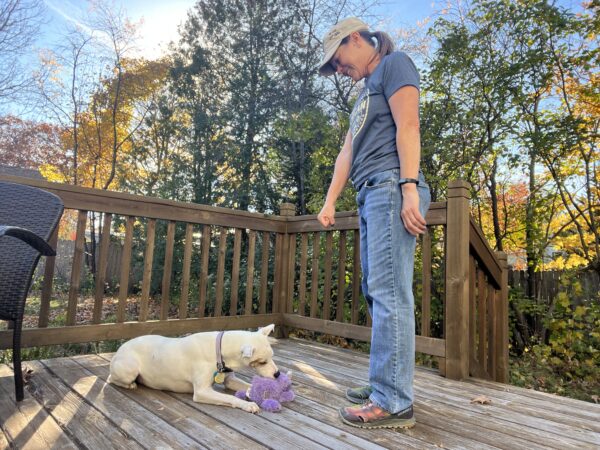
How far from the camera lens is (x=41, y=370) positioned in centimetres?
204

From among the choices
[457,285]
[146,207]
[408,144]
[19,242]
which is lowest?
[457,285]

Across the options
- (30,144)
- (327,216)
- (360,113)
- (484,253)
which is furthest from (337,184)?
(30,144)

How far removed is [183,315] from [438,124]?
3854mm

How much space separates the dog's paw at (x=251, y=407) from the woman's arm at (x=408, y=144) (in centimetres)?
93

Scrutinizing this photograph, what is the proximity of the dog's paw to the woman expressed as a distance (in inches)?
13.6

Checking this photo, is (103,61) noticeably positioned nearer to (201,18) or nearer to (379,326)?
(201,18)

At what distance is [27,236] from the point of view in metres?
1.45

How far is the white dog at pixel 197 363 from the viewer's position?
64.7 inches

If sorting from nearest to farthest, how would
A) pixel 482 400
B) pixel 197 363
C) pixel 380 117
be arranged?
pixel 380 117 < pixel 197 363 < pixel 482 400

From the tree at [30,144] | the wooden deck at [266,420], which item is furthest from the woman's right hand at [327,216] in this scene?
the tree at [30,144]

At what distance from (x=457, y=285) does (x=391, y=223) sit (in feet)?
3.37

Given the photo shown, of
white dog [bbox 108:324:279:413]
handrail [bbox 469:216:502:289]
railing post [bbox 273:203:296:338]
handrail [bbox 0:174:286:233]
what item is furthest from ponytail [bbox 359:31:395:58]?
railing post [bbox 273:203:296:338]

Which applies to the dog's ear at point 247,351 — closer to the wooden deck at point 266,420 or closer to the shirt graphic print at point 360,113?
the wooden deck at point 266,420

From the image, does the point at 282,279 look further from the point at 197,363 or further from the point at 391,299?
the point at 391,299
